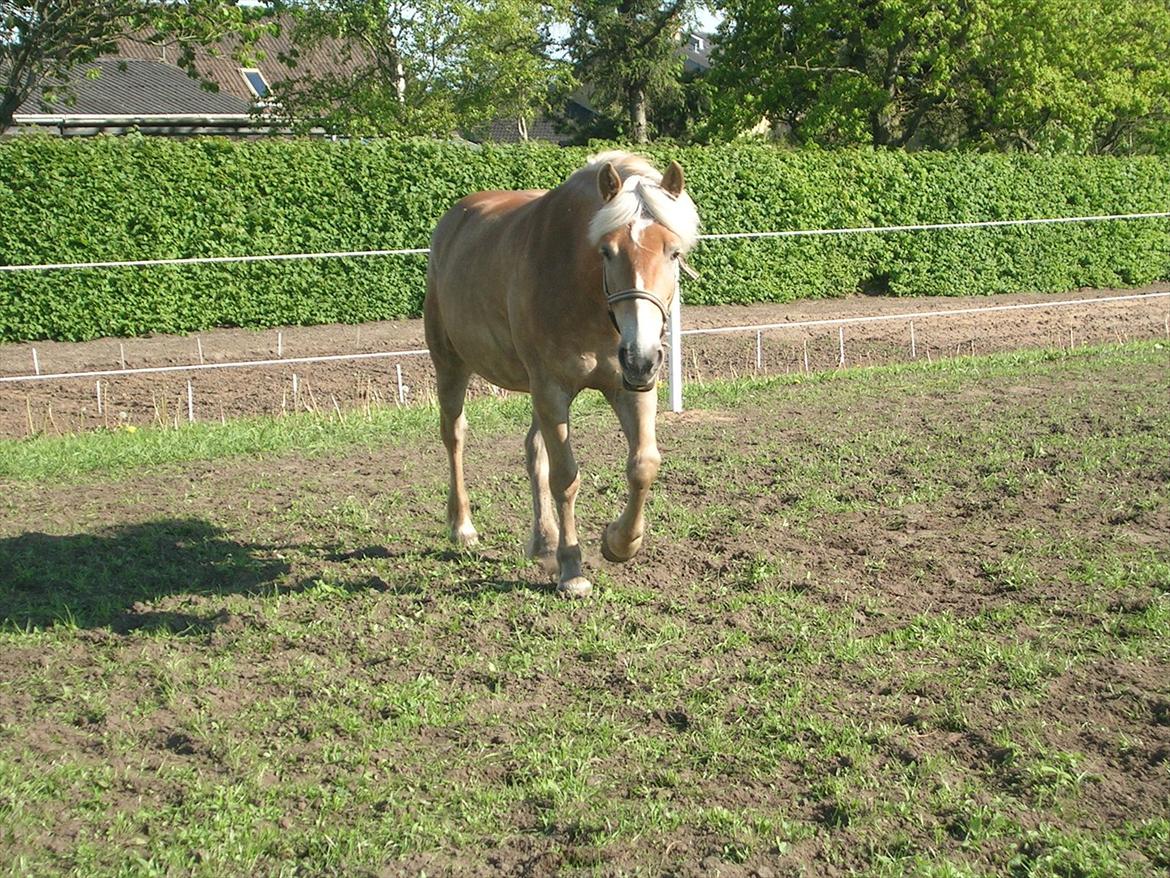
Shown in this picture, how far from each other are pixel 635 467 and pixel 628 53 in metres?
29.3

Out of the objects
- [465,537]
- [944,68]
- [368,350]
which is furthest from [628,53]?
[465,537]

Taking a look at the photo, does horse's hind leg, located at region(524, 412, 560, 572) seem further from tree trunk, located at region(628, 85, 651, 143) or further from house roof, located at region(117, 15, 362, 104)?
house roof, located at region(117, 15, 362, 104)

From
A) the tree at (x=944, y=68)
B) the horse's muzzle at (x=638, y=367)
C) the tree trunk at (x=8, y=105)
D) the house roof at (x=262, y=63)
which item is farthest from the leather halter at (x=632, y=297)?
the house roof at (x=262, y=63)

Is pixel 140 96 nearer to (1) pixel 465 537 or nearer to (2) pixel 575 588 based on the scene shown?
(1) pixel 465 537

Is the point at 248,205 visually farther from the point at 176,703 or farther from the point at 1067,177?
the point at 1067,177

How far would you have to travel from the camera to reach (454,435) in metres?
6.63

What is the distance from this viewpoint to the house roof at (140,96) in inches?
1219

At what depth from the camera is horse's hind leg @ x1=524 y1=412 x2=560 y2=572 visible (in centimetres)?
570

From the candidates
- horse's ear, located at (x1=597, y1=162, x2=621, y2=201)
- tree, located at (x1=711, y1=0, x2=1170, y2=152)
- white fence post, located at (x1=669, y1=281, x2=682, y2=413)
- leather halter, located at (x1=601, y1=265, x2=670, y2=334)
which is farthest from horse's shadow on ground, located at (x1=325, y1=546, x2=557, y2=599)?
tree, located at (x1=711, y1=0, x2=1170, y2=152)

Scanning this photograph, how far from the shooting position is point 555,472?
532cm

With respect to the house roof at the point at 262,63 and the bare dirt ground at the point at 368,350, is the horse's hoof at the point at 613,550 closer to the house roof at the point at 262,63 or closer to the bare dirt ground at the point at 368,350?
the bare dirt ground at the point at 368,350

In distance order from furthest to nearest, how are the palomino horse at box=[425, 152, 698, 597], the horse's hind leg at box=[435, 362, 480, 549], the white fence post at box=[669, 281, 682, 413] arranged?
the white fence post at box=[669, 281, 682, 413] → the horse's hind leg at box=[435, 362, 480, 549] → the palomino horse at box=[425, 152, 698, 597]

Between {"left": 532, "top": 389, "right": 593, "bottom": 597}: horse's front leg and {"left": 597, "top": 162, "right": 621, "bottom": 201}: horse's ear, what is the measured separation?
1.00 meters

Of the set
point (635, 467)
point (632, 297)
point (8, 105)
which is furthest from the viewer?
point (8, 105)
